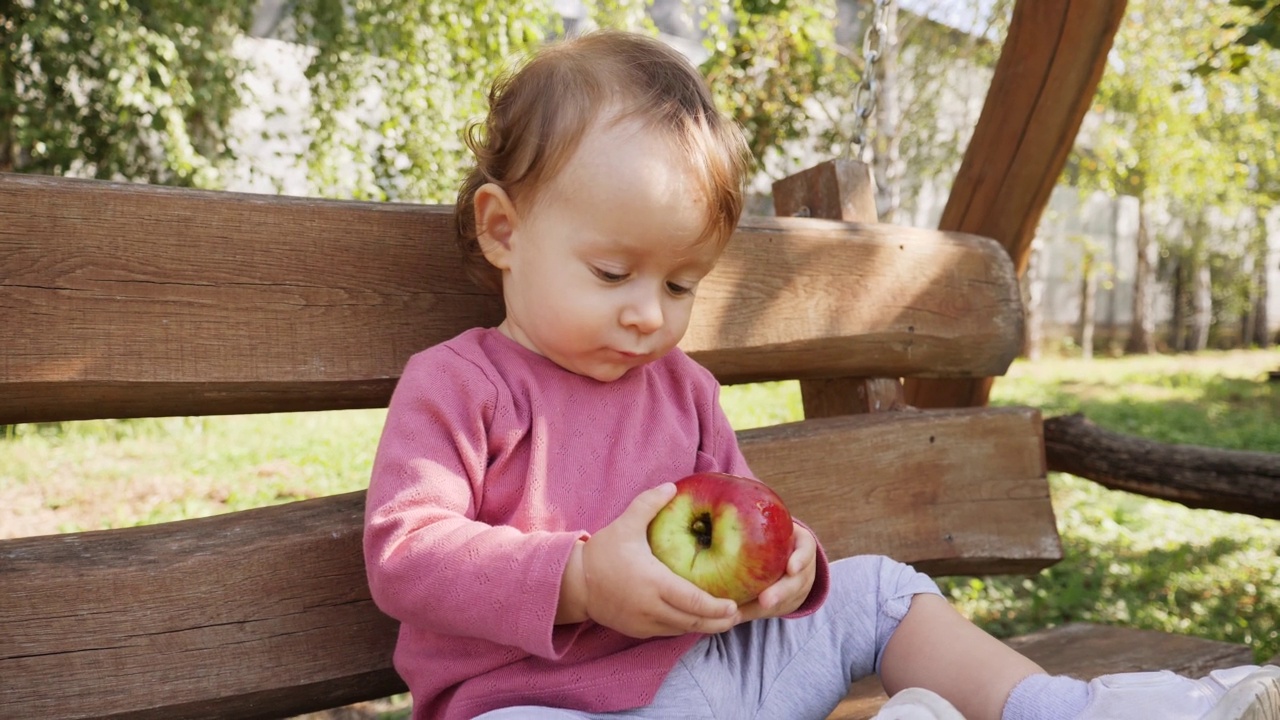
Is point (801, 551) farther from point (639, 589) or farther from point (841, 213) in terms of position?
point (841, 213)

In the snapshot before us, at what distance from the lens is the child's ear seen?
1524 millimetres

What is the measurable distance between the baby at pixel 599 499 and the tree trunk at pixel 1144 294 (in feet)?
45.3

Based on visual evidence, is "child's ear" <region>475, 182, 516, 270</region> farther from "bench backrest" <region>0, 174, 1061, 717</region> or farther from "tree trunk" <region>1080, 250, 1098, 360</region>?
"tree trunk" <region>1080, 250, 1098, 360</region>

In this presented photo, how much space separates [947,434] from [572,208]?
1240 mm

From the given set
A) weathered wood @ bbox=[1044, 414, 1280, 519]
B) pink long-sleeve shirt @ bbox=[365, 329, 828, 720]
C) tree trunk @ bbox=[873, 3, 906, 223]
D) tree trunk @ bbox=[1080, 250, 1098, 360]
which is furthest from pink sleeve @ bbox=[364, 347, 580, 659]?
tree trunk @ bbox=[1080, 250, 1098, 360]

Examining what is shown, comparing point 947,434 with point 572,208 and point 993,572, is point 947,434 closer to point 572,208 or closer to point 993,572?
point 993,572

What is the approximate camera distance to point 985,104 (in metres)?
2.81

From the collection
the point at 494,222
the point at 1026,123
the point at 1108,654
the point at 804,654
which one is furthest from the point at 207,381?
the point at 1026,123

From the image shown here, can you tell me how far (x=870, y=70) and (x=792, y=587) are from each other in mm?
1393

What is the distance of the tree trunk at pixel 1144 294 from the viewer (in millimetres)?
14281

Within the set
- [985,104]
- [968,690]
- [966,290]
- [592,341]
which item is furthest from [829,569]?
[985,104]

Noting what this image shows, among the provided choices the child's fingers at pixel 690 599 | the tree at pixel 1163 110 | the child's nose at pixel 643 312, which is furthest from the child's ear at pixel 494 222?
the tree at pixel 1163 110

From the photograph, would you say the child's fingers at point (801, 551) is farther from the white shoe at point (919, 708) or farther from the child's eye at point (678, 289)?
the child's eye at point (678, 289)

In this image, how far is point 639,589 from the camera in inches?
49.3
